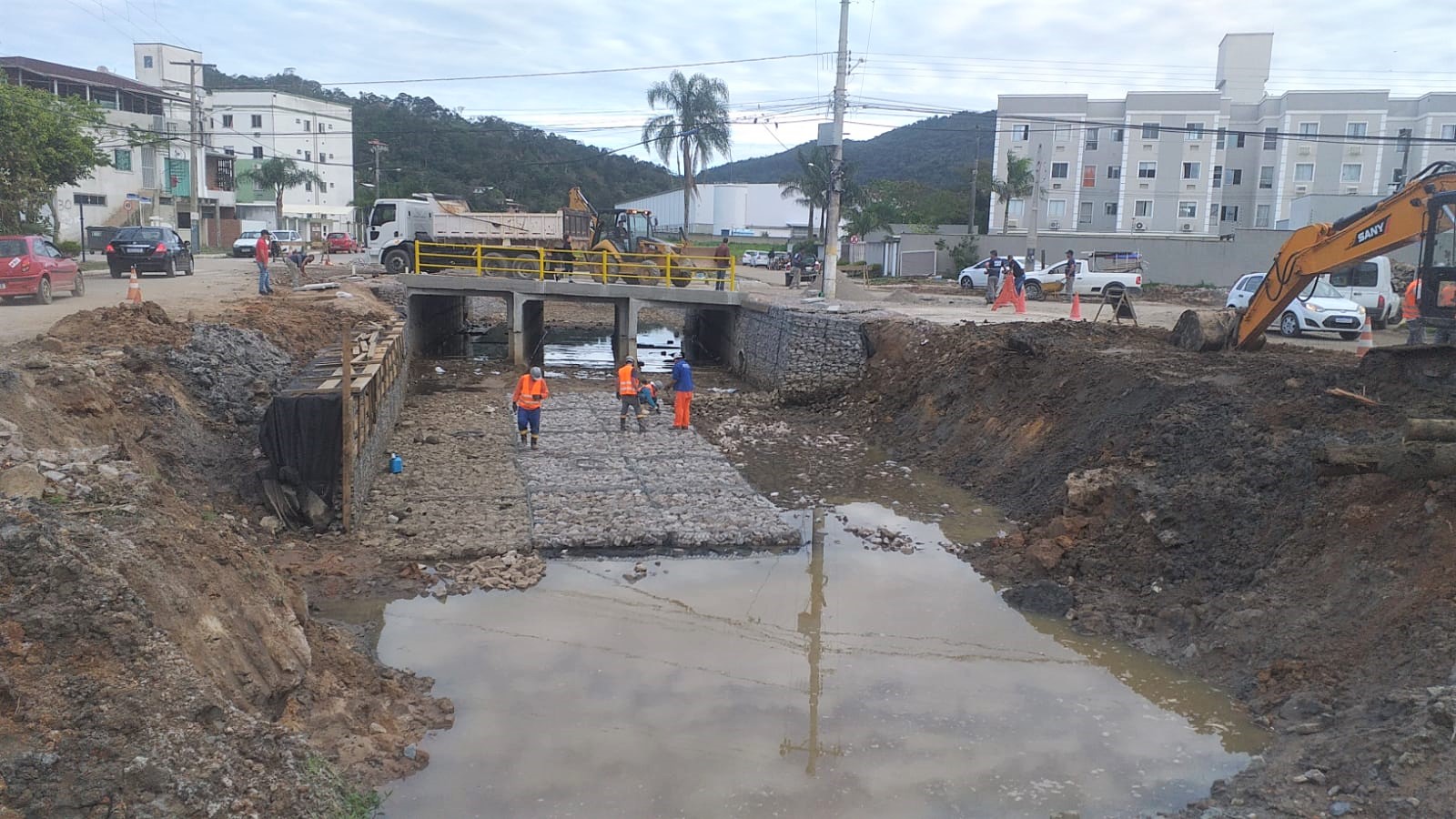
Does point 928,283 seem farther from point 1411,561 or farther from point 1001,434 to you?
point 1411,561

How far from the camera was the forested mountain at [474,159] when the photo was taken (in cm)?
7894

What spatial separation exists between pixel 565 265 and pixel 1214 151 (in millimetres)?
50727

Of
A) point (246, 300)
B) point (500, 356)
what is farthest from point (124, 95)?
point (246, 300)

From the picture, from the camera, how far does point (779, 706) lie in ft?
27.0

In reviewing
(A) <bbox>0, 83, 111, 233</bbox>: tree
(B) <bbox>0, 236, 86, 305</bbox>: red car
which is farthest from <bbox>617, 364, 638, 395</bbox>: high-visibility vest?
(A) <bbox>0, 83, 111, 233</bbox>: tree

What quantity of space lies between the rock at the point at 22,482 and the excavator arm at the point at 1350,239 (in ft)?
46.9

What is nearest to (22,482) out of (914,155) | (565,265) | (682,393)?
(682,393)

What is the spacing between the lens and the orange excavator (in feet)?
40.0

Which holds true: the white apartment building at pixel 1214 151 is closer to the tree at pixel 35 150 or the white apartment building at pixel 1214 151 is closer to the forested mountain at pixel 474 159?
the forested mountain at pixel 474 159

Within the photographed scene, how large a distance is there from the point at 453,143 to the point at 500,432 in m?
73.5

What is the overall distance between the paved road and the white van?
2581 cm

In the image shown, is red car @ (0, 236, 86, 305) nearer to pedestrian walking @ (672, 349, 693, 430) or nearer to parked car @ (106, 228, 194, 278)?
parked car @ (106, 228, 194, 278)

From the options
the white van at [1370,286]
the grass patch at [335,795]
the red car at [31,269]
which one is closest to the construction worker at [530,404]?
the grass patch at [335,795]

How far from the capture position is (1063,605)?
10500 mm
